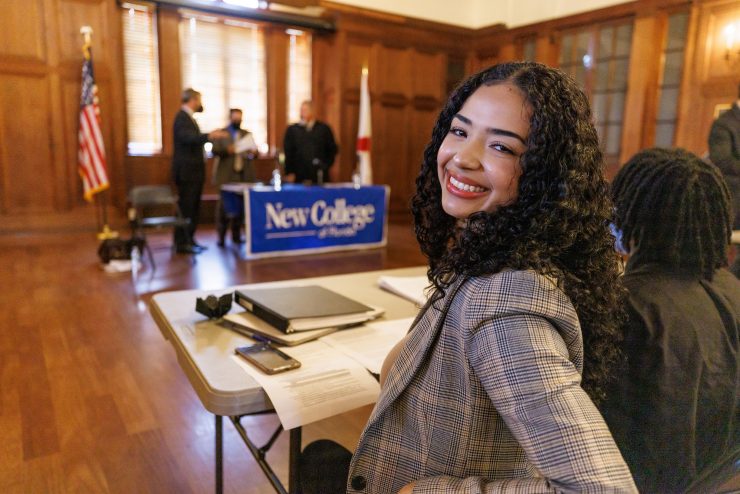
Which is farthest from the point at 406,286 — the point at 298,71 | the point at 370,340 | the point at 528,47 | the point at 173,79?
the point at 528,47

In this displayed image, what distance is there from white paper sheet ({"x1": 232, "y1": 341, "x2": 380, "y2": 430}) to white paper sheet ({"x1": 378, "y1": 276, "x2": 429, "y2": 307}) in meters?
0.46

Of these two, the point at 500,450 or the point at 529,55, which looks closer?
the point at 500,450

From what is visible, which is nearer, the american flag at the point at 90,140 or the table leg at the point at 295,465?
the table leg at the point at 295,465

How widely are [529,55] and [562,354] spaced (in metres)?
7.79

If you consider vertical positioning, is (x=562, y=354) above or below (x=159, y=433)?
above

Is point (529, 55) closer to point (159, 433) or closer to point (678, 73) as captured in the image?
point (678, 73)

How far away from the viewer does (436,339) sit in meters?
0.67

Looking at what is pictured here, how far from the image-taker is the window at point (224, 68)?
6.73m

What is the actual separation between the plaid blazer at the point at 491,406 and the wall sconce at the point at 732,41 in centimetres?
621

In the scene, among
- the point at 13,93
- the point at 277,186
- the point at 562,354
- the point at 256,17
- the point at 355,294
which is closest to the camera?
the point at 562,354

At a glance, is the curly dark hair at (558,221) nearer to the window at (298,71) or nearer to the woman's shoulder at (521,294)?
the woman's shoulder at (521,294)

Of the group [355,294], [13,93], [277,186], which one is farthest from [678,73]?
[13,93]

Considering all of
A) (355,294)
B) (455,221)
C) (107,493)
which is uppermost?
(455,221)

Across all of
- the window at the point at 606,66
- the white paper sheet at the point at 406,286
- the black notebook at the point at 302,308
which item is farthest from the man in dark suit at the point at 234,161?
the black notebook at the point at 302,308
